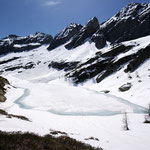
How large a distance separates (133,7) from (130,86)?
629 feet

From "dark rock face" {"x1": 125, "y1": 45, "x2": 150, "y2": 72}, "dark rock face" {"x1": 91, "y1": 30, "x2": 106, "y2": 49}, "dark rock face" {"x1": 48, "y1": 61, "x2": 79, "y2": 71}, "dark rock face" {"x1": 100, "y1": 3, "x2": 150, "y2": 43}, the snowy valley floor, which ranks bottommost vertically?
the snowy valley floor

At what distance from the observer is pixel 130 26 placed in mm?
170750

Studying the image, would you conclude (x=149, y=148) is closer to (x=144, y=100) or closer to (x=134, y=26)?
(x=144, y=100)

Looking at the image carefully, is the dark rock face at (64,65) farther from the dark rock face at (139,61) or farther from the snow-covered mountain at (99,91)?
the dark rock face at (139,61)

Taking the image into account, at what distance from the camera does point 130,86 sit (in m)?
53.9

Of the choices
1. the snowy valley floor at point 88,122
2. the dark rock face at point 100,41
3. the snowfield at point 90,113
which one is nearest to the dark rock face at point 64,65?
the dark rock face at point 100,41

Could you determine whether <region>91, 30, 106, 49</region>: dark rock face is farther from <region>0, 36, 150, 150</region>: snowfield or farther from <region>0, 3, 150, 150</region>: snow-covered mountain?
<region>0, 36, 150, 150</region>: snowfield

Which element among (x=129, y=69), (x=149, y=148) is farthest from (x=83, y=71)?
(x=149, y=148)

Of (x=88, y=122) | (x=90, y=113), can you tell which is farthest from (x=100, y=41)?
(x=88, y=122)

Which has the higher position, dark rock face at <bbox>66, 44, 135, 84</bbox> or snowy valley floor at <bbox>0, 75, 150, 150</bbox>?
dark rock face at <bbox>66, 44, 135, 84</bbox>

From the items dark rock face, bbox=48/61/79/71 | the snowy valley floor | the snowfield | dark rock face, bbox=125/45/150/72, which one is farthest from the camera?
dark rock face, bbox=48/61/79/71

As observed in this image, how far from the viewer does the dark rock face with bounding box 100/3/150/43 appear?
15838 cm

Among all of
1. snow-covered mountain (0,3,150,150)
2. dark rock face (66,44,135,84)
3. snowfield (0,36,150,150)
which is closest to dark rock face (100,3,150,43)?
snow-covered mountain (0,3,150,150)

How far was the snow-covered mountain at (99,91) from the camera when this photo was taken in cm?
1592
